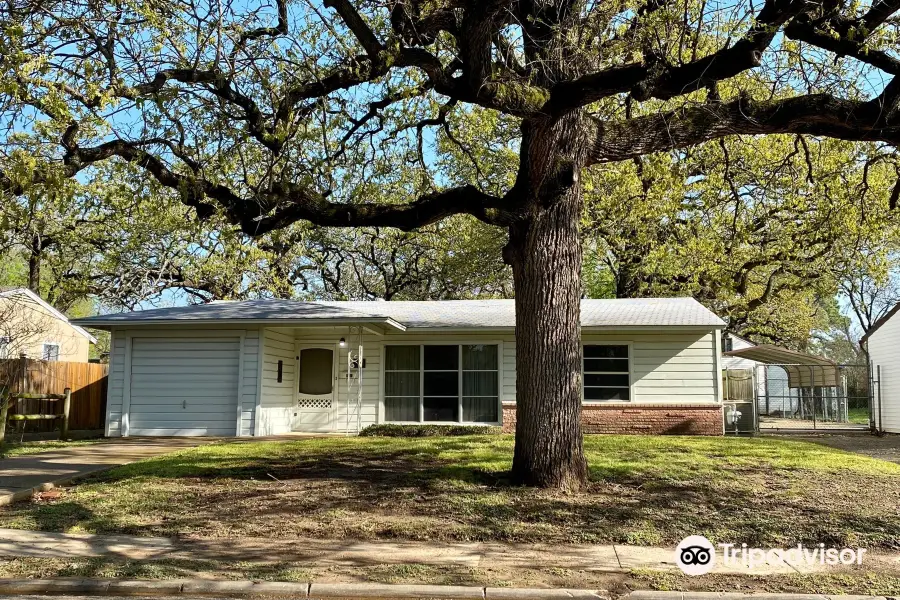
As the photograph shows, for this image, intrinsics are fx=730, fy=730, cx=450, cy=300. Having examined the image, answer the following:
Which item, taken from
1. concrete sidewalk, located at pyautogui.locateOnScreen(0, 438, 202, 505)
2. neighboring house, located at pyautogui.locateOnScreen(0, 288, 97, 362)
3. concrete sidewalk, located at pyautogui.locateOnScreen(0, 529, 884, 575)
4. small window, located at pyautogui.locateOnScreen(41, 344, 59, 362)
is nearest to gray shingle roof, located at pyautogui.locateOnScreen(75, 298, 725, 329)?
concrete sidewalk, located at pyautogui.locateOnScreen(0, 438, 202, 505)

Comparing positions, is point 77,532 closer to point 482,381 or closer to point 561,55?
point 561,55

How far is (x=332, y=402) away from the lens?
2062 cm

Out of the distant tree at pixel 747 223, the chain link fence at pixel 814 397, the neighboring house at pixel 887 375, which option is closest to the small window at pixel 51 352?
the distant tree at pixel 747 223

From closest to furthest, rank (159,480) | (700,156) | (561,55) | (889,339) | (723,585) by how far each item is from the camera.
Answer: (723,585), (561,55), (159,480), (700,156), (889,339)

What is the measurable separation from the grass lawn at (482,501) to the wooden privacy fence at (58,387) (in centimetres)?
832

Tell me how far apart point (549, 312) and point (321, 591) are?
4.63 m

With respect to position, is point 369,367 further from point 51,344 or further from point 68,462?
point 51,344

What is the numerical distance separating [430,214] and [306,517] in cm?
437

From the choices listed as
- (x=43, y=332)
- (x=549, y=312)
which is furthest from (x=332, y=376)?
(x=549, y=312)

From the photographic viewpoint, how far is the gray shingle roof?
58.7 ft

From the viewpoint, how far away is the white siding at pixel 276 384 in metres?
18.5

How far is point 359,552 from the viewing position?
23.5 ft

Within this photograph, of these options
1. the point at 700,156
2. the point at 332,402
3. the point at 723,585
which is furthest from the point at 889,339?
the point at 723,585

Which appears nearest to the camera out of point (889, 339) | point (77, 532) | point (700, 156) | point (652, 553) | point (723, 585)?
point (723, 585)
